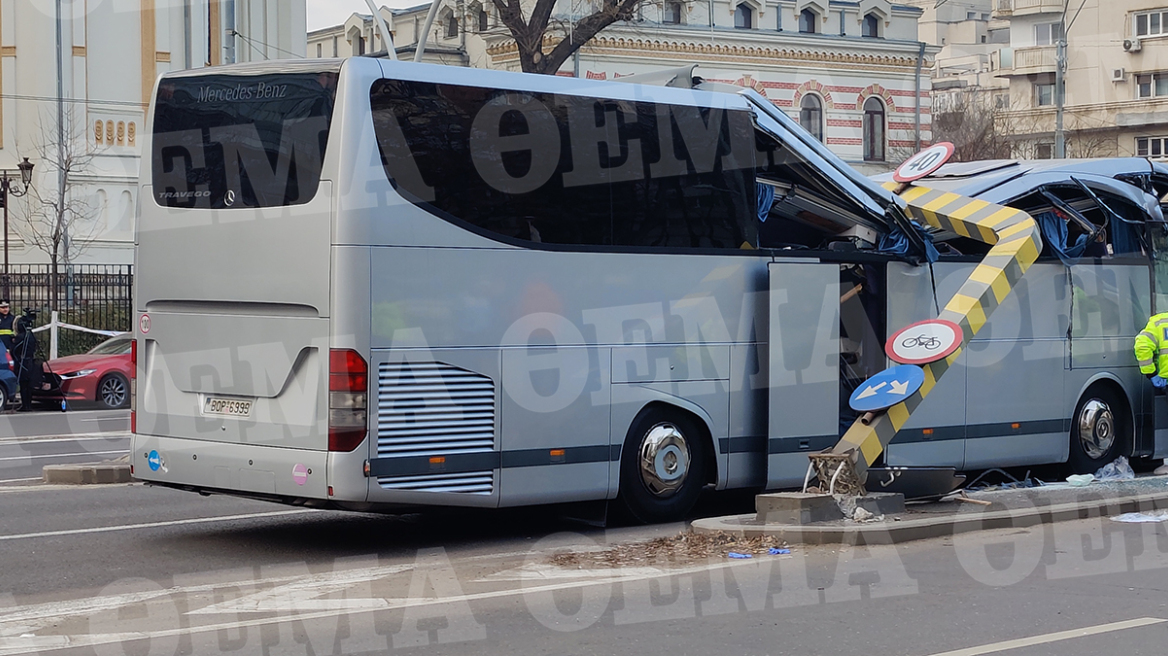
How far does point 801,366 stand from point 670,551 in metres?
2.78

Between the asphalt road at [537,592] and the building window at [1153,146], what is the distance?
63.5 meters

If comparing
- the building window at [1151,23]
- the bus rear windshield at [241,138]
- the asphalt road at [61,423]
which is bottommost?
the asphalt road at [61,423]

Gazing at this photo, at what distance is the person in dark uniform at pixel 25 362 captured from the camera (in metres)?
26.3

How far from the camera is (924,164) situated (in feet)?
46.6

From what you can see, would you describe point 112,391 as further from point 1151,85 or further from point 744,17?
point 1151,85

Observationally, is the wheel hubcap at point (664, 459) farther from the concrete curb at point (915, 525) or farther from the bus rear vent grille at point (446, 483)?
the bus rear vent grille at point (446, 483)

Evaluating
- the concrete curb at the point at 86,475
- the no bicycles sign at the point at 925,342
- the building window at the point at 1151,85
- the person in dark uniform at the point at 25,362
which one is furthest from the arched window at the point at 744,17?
the no bicycles sign at the point at 925,342

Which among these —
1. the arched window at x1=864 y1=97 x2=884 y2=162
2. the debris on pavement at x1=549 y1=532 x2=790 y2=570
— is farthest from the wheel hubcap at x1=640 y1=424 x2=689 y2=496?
the arched window at x1=864 y1=97 x2=884 y2=162

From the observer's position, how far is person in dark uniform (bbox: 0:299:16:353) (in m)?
25.5

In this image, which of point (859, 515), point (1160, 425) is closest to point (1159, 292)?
point (1160, 425)

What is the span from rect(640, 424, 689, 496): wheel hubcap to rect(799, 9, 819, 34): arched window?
43827 mm

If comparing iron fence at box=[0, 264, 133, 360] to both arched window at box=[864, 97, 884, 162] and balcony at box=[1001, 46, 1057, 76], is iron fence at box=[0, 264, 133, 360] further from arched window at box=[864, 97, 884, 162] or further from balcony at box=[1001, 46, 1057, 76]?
balcony at box=[1001, 46, 1057, 76]

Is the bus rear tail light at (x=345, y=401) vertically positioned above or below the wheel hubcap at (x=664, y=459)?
above

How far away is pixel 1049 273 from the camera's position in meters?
14.6
